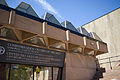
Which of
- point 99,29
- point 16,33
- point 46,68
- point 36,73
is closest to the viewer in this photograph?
point 16,33

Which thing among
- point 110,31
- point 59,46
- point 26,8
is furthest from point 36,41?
point 110,31

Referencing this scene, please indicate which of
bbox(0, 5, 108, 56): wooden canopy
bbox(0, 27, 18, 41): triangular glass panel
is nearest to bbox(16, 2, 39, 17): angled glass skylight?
bbox(0, 5, 108, 56): wooden canopy

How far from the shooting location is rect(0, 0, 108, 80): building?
878 centimetres

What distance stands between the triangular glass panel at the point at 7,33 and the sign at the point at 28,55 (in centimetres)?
79

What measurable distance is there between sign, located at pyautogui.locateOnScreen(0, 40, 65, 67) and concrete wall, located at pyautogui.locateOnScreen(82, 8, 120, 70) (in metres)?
10.9

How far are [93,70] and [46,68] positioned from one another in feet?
26.3

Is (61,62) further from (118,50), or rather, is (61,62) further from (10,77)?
(118,50)

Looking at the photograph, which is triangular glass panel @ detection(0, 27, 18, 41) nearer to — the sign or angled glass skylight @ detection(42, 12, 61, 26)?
the sign

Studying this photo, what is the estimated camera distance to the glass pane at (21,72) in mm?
8797

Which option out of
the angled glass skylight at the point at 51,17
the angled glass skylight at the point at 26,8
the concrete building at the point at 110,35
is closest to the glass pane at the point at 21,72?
the angled glass skylight at the point at 26,8

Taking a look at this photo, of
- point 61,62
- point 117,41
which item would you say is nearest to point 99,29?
point 117,41

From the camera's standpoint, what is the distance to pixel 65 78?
1233 centimetres

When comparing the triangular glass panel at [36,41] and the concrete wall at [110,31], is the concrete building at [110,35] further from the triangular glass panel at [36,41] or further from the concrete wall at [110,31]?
the triangular glass panel at [36,41]

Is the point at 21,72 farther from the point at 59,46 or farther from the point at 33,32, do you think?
the point at 59,46
